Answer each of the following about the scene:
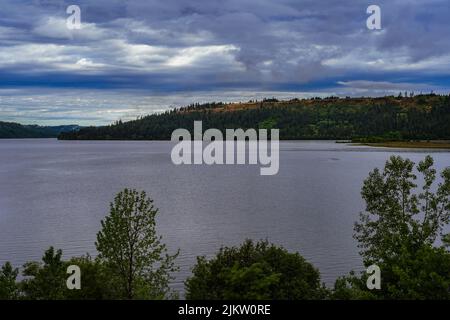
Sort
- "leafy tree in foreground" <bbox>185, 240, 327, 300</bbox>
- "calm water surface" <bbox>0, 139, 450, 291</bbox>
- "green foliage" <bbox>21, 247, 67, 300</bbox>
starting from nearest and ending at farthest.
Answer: "leafy tree in foreground" <bbox>185, 240, 327, 300</bbox>
"green foliage" <bbox>21, 247, 67, 300</bbox>
"calm water surface" <bbox>0, 139, 450, 291</bbox>

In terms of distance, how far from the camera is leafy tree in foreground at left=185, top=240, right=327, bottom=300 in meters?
31.3

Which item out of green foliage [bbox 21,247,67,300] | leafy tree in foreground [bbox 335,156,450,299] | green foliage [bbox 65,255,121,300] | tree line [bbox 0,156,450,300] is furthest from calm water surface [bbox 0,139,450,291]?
green foliage [bbox 21,247,67,300]

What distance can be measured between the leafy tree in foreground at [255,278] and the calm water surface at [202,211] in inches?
489

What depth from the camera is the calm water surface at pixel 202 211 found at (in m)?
59.0

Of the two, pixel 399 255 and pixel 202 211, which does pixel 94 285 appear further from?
pixel 202 211

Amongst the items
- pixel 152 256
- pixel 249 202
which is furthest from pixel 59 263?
pixel 249 202

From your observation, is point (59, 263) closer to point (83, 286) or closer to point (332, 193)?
point (83, 286)

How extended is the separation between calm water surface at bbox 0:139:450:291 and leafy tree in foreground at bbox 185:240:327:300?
40.7 feet

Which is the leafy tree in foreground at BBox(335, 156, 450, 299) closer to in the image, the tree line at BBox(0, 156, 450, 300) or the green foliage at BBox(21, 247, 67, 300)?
the tree line at BBox(0, 156, 450, 300)

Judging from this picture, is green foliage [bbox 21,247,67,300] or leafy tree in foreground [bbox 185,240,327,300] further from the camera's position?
green foliage [bbox 21,247,67,300]

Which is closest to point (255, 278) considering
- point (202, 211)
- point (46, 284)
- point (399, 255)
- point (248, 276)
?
point (248, 276)

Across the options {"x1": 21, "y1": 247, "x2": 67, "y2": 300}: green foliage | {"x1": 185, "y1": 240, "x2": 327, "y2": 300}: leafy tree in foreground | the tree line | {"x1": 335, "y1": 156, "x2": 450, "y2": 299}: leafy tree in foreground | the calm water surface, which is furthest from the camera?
A: the calm water surface

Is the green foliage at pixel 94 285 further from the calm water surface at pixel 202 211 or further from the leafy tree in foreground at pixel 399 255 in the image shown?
the leafy tree in foreground at pixel 399 255
